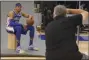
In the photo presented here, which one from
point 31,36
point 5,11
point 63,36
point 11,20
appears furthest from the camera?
point 5,11

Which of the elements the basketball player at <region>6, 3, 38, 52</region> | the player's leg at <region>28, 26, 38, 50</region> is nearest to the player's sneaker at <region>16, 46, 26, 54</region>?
the basketball player at <region>6, 3, 38, 52</region>

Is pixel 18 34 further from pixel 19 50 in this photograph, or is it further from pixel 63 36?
pixel 63 36

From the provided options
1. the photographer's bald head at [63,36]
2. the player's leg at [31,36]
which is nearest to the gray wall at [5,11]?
the player's leg at [31,36]

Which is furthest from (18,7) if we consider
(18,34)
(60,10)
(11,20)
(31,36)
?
(60,10)

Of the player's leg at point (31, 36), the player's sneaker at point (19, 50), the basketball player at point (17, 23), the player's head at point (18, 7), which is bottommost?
the player's sneaker at point (19, 50)

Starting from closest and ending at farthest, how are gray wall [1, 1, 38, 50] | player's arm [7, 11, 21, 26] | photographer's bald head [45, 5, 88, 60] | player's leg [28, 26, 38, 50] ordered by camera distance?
photographer's bald head [45, 5, 88, 60] < player's arm [7, 11, 21, 26] < player's leg [28, 26, 38, 50] < gray wall [1, 1, 38, 50]

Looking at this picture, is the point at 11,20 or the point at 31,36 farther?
the point at 31,36

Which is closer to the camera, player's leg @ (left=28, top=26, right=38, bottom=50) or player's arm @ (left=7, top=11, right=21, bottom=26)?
player's arm @ (left=7, top=11, right=21, bottom=26)

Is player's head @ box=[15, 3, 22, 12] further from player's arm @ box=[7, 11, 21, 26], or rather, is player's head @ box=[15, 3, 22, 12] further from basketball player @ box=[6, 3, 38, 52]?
player's arm @ box=[7, 11, 21, 26]

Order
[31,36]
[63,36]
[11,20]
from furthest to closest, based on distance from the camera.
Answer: [31,36], [11,20], [63,36]

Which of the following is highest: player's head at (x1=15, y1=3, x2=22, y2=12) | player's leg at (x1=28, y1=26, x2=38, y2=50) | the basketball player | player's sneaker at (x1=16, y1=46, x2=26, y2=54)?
player's head at (x1=15, y1=3, x2=22, y2=12)

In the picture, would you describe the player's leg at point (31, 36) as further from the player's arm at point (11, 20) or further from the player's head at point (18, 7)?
the player's head at point (18, 7)

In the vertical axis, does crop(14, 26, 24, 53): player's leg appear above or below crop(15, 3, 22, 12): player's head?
below

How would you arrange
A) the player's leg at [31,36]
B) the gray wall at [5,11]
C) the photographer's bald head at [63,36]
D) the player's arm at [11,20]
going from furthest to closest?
the gray wall at [5,11]
the player's leg at [31,36]
the player's arm at [11,20]
the photographer's bald head at [63,36]
